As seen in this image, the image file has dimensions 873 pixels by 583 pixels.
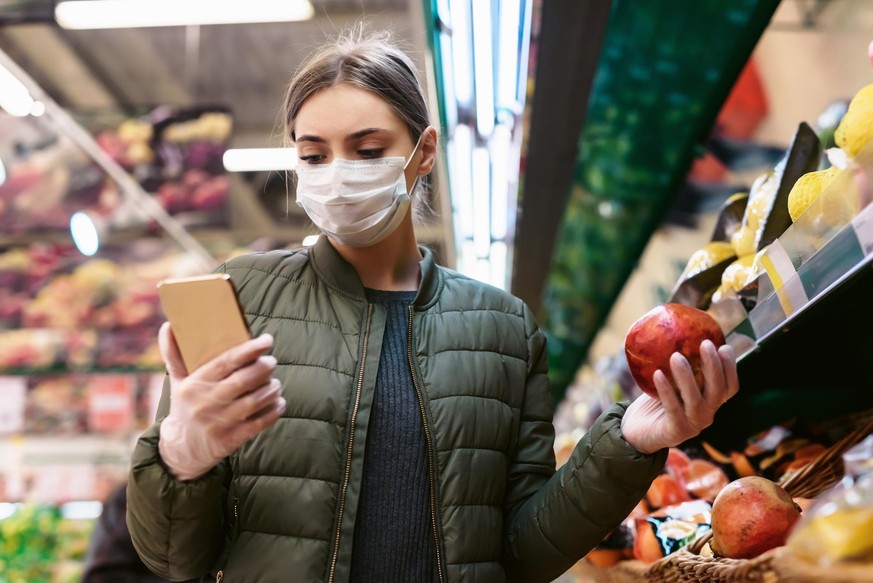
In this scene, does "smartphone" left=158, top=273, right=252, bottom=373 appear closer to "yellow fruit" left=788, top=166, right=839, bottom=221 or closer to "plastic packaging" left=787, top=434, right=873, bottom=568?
"plastic packaging" left=787, top=434, right=873, bottom=568

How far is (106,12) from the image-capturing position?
166 inches

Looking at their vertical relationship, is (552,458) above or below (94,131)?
below

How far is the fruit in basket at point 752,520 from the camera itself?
58.9 inches

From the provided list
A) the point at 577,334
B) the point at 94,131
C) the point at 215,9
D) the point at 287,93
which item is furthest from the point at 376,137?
the point at 577,334

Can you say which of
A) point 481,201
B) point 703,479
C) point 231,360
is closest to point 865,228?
point 231,360

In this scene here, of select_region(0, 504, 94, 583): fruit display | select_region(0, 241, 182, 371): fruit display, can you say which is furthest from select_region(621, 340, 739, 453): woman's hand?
select_region(0, 241, 182, 371): fruit display

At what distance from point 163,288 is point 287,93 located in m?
0.85

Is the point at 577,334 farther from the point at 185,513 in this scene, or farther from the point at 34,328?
the point at 185,513

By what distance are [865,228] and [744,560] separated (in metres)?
0.53

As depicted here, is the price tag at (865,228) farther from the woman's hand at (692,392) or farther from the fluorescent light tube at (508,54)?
the fluorescent light tube at (508,54)

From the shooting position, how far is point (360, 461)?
1566 millimetres

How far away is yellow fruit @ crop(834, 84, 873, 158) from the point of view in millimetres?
1338

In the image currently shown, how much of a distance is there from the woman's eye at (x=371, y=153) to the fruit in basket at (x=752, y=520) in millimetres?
959

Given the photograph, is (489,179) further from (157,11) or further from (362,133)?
(362,133)
